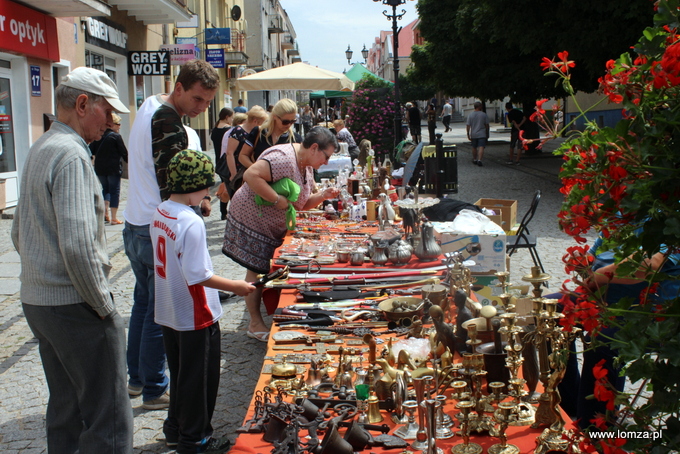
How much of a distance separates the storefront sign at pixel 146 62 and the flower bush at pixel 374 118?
5.25m

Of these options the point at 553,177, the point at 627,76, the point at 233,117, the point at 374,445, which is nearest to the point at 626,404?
the point at 627,76

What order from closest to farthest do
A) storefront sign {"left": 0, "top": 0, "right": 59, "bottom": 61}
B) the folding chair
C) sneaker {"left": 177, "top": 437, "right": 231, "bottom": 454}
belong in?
1. sneaker {"left": 177, "top": 437, "right": 231, "bottom": 454}
2. the folding chair
3. storefront sign {"left": 0, "top": 0, "right": 59, "bottom": 61}

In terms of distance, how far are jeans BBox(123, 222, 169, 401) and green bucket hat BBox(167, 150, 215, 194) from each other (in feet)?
2.41

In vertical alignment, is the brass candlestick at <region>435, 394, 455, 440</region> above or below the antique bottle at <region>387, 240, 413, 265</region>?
below

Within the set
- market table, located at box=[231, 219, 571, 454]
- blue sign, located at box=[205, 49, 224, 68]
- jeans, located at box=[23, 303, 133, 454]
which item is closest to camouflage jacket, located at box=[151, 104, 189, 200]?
market table, located at box=[231, 219, 571, 454]

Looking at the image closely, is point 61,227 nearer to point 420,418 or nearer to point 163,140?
point 163,140

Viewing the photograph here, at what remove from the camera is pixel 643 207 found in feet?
4.38

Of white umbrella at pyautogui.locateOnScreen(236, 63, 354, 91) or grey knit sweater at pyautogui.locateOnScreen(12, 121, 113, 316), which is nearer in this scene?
grey knit sweater at pyautogui.locateOnScreen(12, 121, 113, 316)

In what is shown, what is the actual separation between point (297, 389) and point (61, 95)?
154 centimetres

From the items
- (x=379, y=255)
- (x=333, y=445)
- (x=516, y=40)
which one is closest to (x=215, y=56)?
(x=516, y=40)

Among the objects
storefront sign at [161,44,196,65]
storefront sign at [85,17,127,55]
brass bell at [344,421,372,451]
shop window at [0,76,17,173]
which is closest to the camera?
brass bell at [344,421,372,451]

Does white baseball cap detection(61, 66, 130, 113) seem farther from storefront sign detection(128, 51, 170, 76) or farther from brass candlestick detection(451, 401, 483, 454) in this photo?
storefront sign detection(128, 51, 170, 76)

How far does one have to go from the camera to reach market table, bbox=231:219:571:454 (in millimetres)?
2094

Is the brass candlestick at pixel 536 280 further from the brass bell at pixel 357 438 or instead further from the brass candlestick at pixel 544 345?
the brass bell at pixel 357 438
